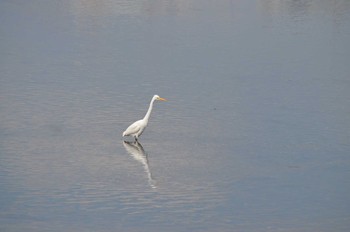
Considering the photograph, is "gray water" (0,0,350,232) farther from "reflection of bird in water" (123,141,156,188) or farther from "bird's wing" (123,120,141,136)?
"bird's wing" (123,120,141,136)

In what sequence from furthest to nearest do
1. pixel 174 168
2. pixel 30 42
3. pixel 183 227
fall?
1. pixel 30 42
2. pixel 174 168
3. pixel 183 227

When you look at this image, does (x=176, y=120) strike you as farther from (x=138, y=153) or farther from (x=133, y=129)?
(x=138, y=153)

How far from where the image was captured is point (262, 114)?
68.2ft

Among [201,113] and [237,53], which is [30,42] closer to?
[237,53]

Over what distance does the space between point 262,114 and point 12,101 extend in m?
5.65

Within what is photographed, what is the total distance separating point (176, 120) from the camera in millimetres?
20125

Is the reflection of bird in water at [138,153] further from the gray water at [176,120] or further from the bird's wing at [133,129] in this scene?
the bird's wing at [133,129]

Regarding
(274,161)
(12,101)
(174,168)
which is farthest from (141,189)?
(12,101)

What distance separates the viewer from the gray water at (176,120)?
14.6 m

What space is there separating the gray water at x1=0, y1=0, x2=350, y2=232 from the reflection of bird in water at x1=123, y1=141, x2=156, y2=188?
0.13 feet

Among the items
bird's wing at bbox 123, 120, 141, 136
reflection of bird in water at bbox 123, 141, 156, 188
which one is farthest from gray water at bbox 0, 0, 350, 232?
bird's wing at bbox 123, 120, 141, 136

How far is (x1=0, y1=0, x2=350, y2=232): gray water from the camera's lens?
14641 mm

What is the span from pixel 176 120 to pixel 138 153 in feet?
8.26

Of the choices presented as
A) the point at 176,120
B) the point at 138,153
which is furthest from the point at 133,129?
the point at 176,120
